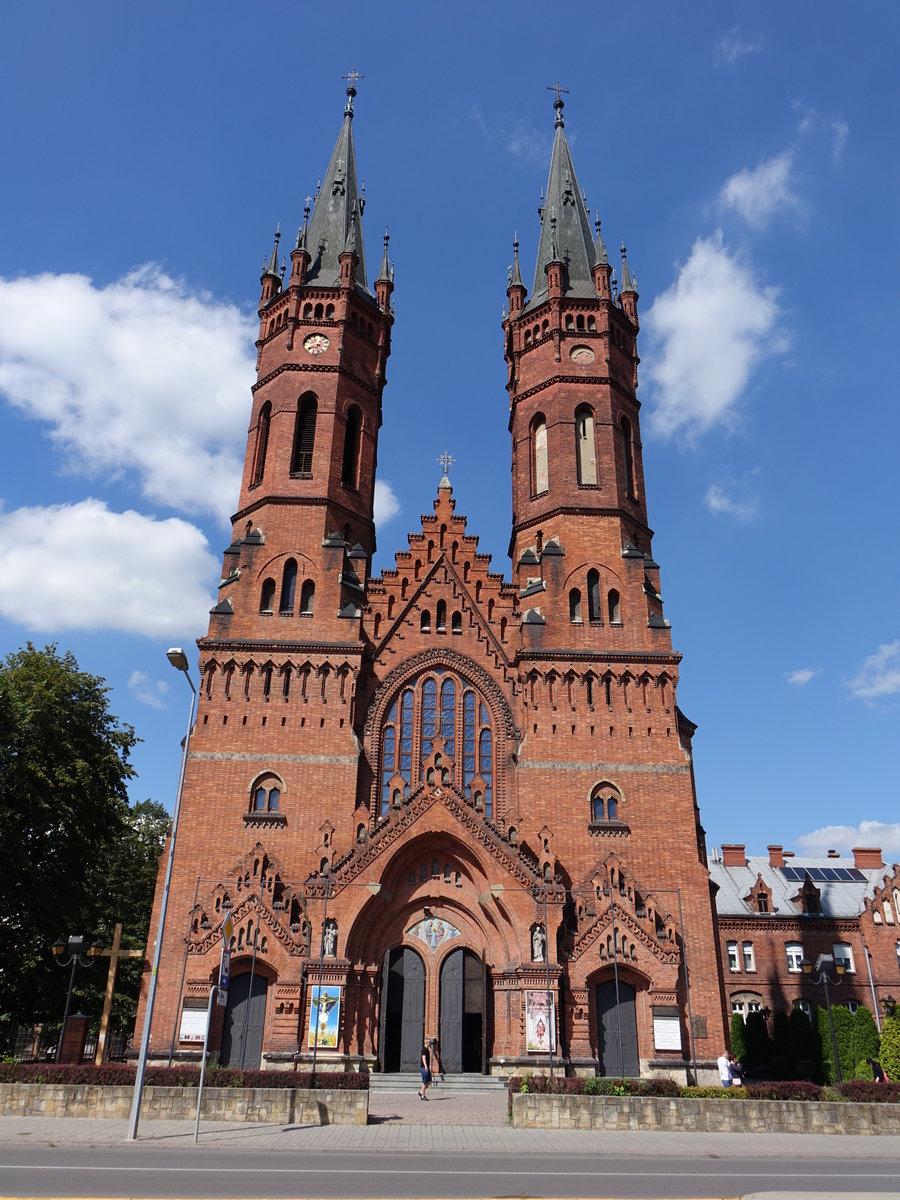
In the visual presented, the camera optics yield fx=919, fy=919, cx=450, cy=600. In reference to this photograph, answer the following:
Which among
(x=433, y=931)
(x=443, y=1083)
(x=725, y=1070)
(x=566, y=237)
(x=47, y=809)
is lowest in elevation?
(x=443, y=1083)

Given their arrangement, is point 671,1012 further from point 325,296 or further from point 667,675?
point 325,296

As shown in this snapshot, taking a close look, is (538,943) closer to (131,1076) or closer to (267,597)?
(131,1076)

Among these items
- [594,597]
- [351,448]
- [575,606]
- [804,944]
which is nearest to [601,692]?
[575,606]

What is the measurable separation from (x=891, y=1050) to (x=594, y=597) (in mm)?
17300

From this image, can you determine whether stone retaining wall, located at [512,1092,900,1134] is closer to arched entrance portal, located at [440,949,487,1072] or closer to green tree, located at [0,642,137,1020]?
arched entrance portal, located at [440,949,487,1072]

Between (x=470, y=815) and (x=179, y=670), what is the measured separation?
12.7 metres

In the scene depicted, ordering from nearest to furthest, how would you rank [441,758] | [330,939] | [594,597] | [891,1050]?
[891,1050]
[330,939]
[441,758]
[594,597]

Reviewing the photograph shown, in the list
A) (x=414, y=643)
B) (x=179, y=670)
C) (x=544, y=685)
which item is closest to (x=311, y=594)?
(x=414, y=643)

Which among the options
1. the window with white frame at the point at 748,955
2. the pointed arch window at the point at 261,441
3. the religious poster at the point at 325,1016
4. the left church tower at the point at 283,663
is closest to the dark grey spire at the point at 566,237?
the left church tower at the point at 283,663

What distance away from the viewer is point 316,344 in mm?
39594

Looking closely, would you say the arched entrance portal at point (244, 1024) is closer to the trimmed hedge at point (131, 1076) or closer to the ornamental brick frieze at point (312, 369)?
the trimmed hedge at point (131, 1076)

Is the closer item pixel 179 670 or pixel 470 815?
pixel 179 670

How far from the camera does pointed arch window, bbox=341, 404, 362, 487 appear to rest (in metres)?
38.3

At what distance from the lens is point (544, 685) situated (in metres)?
32.8
